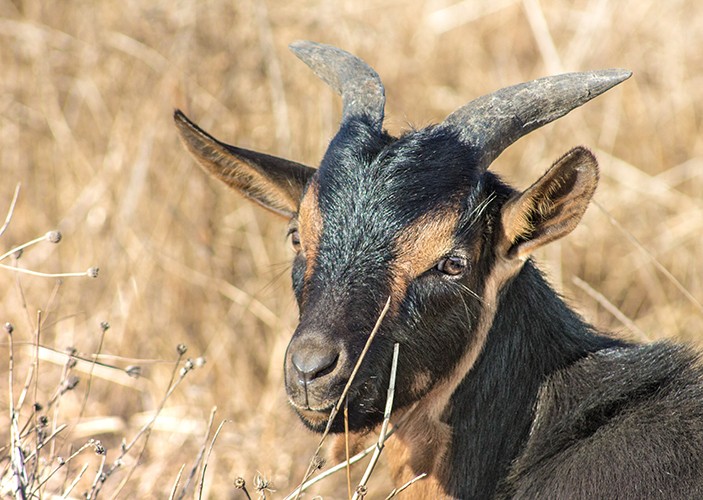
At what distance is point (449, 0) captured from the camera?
35.6 feet

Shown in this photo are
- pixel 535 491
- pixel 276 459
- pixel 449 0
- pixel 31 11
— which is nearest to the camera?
pixel 535 491

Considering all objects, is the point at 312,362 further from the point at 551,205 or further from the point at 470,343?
the point at 551,205

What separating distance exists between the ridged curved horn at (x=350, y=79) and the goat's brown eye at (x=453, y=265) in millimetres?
750

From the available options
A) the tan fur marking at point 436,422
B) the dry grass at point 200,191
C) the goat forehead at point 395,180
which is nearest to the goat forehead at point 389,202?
the goat forehead at point 395,180

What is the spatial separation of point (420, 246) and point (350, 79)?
3.70ft

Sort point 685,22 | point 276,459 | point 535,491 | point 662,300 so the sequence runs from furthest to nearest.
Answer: point 685,22
point 662,300
point 276,459
point 535,491

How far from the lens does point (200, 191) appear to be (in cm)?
816

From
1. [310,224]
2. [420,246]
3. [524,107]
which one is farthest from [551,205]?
[310,224]

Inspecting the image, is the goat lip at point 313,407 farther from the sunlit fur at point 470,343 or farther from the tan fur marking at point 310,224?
the tan fur marking at point 310,224

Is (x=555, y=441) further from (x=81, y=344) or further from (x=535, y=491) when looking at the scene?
(x=81, y=344)

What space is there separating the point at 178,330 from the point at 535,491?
438 centimetres

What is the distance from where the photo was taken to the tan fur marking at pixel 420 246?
426 cm

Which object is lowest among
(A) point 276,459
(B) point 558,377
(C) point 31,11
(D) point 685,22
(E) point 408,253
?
(A) point 276,459

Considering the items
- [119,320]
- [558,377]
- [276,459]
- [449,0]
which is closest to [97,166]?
[119,320]
